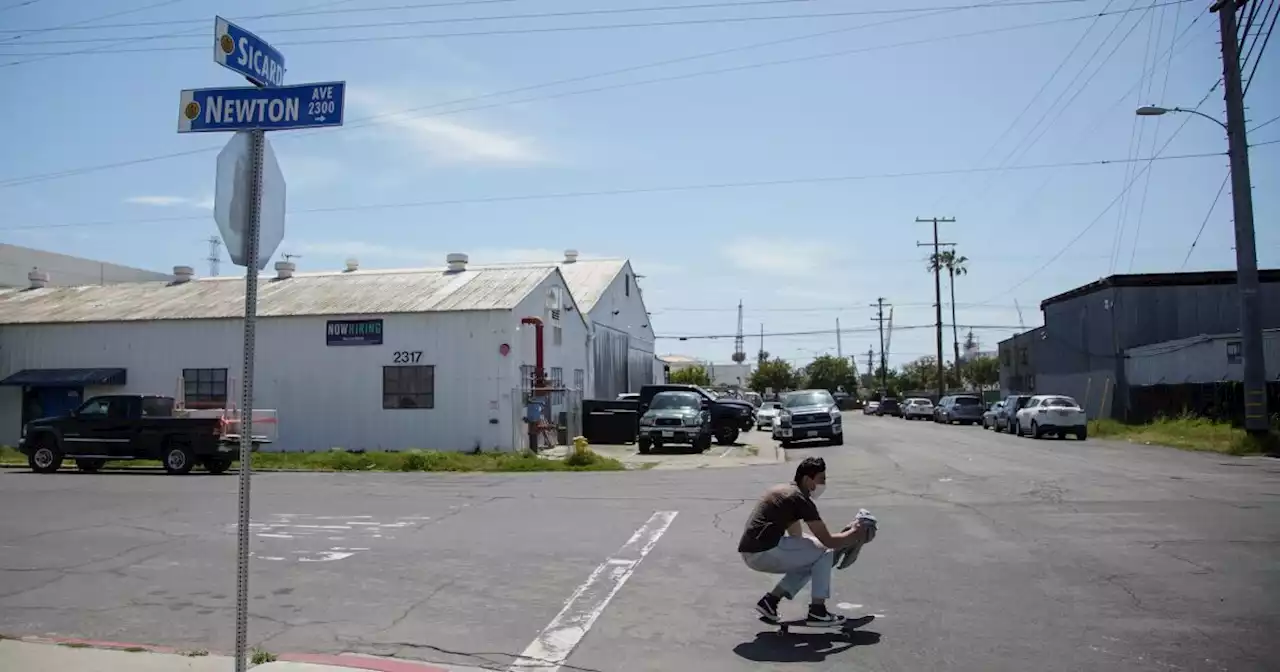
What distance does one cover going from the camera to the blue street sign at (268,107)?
226 inches

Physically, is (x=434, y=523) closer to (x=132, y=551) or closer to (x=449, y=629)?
(x=132, y=551)

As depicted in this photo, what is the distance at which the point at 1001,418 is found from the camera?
43.2 metres

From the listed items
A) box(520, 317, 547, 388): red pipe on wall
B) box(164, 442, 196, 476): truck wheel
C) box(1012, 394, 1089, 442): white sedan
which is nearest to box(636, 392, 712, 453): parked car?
box(520, 317, 547, 388): red pipe on wall

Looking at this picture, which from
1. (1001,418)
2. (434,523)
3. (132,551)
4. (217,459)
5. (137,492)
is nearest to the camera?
(132,551)

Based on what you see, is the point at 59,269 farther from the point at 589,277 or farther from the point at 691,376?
the point at 691,376

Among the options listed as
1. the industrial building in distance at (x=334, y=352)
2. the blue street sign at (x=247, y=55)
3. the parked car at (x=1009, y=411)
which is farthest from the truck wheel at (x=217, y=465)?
the parked car at (x=1009, y=411)

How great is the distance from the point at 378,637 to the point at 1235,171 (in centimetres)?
2690

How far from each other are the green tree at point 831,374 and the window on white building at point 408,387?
325ft

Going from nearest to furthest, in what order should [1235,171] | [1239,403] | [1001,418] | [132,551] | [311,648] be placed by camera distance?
[311,648]
[132,551]
[1235,171]
[1239,403]
[1001,418]

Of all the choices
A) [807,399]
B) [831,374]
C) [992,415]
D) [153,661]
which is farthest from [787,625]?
[831,374]

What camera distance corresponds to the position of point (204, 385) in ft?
103

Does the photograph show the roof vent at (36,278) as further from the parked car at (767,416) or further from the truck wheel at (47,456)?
the parked car at (767,416)

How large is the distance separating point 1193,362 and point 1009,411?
7.38 meters

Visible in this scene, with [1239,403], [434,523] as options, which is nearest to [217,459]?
[434,523]
